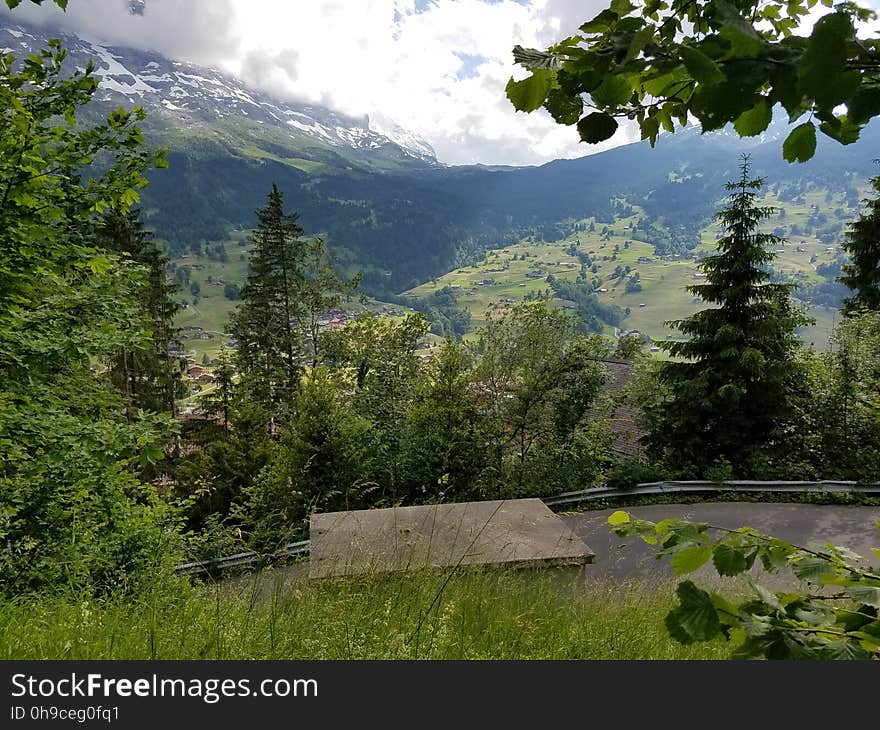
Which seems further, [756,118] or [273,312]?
[273,312]

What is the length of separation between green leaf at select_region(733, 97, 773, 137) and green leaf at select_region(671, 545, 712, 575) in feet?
3.06

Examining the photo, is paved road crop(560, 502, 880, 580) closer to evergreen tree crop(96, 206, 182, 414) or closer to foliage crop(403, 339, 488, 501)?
foliage crop(403, 339, 488, 501)

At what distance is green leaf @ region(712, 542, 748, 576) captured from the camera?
1.31 m

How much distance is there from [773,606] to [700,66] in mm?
1221

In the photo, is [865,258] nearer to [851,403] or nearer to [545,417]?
[851,403]

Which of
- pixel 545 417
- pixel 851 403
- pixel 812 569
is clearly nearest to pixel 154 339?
pixel 545 417

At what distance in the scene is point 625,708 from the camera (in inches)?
54.4

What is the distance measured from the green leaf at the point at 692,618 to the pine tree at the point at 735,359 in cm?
1482

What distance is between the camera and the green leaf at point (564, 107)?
1.14m

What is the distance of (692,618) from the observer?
4.01 feet

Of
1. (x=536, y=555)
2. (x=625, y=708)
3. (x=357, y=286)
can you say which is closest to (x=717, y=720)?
(x=625, y=708)

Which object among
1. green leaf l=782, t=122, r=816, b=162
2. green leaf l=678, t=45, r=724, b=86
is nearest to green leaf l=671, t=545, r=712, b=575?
green leaf l=782, t=122, r=816, b=162

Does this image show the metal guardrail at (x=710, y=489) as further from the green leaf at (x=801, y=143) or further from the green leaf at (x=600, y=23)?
the green leaf at (x=600, y=23)

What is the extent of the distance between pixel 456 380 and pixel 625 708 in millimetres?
14578
